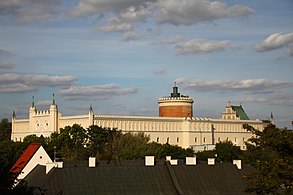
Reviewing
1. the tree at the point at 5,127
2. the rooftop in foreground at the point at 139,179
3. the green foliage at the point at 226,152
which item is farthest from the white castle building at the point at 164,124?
the rooftop in foreground at the point at 139,179

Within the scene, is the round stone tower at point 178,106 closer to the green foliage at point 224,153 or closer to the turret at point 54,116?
the turret at point 54,116

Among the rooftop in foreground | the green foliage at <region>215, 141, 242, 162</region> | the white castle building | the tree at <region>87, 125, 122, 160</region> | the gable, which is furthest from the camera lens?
the white castle building

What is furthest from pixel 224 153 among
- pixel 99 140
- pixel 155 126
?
pixel 155 126

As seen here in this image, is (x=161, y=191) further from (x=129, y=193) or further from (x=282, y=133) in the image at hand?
(x=282, y=133)

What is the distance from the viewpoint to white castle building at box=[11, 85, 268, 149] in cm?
12625

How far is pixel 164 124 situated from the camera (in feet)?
443

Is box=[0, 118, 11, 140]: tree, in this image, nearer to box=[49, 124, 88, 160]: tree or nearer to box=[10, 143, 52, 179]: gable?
box=[49, 124, 88, 160]: tree

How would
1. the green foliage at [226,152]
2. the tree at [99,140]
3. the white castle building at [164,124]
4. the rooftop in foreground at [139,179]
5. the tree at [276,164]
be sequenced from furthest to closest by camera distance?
the white castle building at [164,124], the tree at [99,140], the green foliage at [226,152], the rooftop in foreground at [139,179], the tree at [276,164]

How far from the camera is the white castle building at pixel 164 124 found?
12625 cm

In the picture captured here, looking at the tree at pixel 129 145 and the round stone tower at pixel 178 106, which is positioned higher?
the round stone tower at pixel 178 106

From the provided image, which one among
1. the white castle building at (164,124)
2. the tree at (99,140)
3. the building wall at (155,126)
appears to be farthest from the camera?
the white castle building at (164,124)

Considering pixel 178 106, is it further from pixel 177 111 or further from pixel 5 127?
pixel 5 127

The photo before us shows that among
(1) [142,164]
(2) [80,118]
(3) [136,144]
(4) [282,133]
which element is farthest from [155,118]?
(4) [282,133]

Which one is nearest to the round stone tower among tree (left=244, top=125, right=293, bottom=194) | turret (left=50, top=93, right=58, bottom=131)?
turret (left=50, top=93, right=58, bottom=131)
